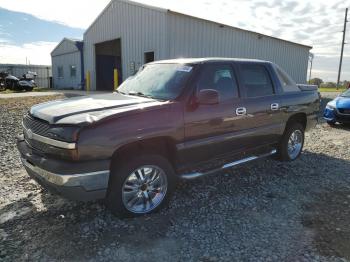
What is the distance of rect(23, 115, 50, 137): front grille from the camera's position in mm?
3180

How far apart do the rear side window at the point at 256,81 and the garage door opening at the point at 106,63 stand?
17.7m

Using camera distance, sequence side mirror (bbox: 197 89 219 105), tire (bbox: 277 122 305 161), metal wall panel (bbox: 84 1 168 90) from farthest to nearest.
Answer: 1. metal wall panel (bbox: 84 1 168 90)
2. tire (bbox: 277 122 305 161)
3. side mirror (bbox: 197 89 219 105)

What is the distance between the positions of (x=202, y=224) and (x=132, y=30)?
1443 centimetres

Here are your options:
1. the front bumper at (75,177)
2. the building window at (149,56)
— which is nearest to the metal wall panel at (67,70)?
the building window at (149,56)

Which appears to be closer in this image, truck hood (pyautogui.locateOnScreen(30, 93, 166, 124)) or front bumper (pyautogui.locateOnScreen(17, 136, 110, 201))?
front bumper (pyautogui.locateOnScreen(17, 136, 110, 201))

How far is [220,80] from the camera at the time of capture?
426 cm

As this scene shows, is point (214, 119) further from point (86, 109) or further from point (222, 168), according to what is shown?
point (86, 109)

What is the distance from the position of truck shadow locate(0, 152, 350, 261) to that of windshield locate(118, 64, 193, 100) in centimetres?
147

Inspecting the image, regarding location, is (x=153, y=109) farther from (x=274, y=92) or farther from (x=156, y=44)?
(x=156, y=44)

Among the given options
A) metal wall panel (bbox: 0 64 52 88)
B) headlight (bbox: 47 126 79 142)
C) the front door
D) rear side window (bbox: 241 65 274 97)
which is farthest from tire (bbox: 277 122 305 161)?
metal wall panel (bbox: 0 64 52 88)

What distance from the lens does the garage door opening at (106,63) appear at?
72.3 feet

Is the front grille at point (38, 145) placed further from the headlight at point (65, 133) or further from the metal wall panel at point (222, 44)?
the metal wall panel at point (222, 44)

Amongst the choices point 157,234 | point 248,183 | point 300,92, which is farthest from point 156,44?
point 157,234

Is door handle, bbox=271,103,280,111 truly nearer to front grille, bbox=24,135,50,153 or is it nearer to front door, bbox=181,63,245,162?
front door, bbox=181,63,245,162
